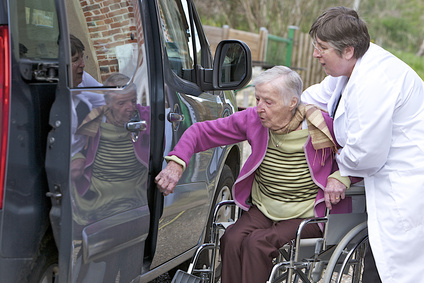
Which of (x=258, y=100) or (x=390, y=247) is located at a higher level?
(x=258, y=100)

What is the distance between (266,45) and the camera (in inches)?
619

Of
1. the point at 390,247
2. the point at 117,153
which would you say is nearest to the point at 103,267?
the point at 117,153

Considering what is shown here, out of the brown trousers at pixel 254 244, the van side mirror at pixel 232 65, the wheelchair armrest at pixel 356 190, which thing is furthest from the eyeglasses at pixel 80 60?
the wheelchair armrest at pixel 356 190

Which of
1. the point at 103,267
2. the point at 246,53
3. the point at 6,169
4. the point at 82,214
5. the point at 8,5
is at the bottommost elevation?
the point at 103,267

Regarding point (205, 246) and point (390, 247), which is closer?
point (390, 247)

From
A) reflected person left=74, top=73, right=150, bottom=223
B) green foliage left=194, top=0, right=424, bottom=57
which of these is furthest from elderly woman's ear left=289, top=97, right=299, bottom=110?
green foliage left=194, top=0, right=424, bottom=57

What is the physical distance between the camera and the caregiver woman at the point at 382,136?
305 cm

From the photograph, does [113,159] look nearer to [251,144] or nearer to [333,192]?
[251,144]

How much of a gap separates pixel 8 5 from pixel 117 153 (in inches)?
31.5

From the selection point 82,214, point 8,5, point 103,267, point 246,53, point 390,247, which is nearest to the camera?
point 8,5

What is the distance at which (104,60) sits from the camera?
9.23 ft

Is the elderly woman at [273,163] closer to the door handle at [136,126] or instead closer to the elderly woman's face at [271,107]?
the elderly woman's face at [271,107]

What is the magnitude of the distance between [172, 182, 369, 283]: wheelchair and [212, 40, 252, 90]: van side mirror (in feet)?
2.24

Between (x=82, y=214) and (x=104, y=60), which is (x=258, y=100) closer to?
(x=104, y=60)
